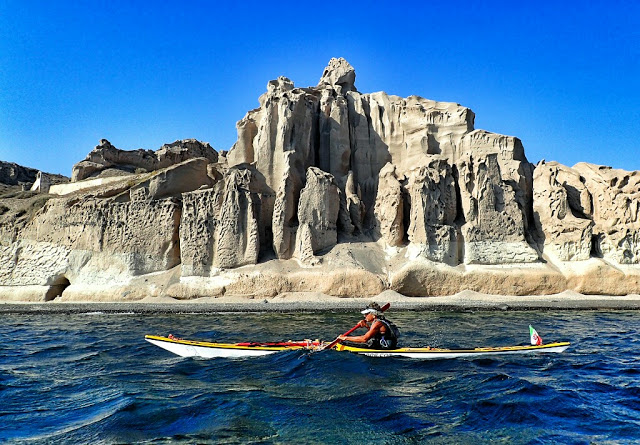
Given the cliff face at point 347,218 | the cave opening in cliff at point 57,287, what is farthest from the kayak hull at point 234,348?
the cave opening in cliff at point 57,287

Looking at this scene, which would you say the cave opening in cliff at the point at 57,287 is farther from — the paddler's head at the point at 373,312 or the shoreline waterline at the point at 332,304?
the paddler's head at the point at 373,312

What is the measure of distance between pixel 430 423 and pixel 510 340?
8.10m

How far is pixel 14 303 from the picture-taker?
29.3 metres

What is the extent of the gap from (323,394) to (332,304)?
15.3 m

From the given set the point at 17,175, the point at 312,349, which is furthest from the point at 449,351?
the point at 17,175

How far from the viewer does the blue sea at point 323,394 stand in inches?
268

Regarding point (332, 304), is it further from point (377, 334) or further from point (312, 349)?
point (377, 334)

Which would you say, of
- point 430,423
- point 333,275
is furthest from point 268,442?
point 333,275

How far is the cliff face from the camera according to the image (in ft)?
88.1

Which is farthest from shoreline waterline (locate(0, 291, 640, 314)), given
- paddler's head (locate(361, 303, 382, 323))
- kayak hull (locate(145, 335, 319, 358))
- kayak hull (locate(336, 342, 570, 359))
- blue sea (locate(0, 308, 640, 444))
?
paddler's head (locate(361, 303, 382, 323))

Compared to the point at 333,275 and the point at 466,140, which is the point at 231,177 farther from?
the point at 466,140

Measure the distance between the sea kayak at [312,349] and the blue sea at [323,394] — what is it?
9.3 inches

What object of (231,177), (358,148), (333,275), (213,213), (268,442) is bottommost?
(268,442)

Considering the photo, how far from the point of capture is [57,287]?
31359mm
